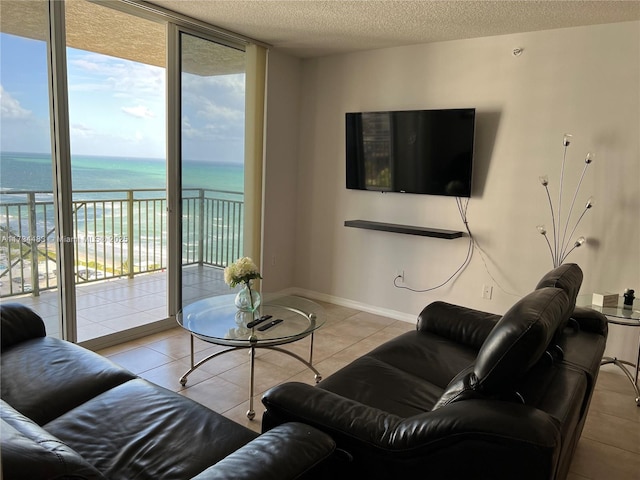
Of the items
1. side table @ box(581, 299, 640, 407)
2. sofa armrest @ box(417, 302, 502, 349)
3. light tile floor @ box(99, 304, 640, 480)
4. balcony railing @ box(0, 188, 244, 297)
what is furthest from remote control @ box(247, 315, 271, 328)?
side table @ box(581, 299, 640, 407)

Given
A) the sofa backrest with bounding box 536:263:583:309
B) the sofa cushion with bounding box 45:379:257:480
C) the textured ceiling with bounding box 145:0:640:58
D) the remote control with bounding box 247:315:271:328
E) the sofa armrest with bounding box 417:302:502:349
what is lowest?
the sofa cushion with bounding box 45:379:257:480

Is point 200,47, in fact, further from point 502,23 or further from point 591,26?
point 591,26

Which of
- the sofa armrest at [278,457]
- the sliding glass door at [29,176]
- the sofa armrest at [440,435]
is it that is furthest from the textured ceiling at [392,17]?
the sofa armrest at [278,457]

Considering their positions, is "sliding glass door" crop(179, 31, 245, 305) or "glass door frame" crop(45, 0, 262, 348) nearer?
"glass door frame" crop(45, 0, 262, 348)

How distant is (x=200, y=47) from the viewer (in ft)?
12.5

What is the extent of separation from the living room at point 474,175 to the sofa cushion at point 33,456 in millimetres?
2066

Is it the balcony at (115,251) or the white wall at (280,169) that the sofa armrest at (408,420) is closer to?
the balcony at (115,251)

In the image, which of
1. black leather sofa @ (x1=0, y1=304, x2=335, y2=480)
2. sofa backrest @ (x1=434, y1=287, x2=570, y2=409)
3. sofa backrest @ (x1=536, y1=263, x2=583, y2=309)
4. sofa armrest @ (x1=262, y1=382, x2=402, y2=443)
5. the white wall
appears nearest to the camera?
black leather sofa @ (x1=0, y1=304, x2=335, y2=480)

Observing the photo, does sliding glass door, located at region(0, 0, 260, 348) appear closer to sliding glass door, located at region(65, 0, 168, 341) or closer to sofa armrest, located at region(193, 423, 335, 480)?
sliding glass door, located at region(65, 0, 168, 341)

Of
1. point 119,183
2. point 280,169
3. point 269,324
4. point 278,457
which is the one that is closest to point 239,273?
point 269,324

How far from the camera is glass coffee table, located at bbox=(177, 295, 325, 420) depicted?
254cm

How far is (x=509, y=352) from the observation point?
53.9 inches

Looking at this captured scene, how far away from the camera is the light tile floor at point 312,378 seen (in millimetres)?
2389

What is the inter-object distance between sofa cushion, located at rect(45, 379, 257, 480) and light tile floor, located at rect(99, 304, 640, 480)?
873mm
